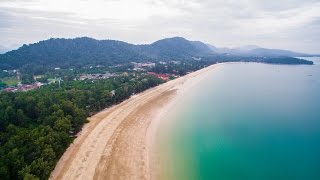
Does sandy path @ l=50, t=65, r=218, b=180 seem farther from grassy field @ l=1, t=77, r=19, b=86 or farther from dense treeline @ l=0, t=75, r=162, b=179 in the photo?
grassy field @ l=1, t=77, r=19, b=86

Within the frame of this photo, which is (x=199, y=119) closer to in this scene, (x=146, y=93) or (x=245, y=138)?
(x=245, y=138)

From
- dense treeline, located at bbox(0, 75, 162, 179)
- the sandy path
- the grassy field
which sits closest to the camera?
dense treeline, located at bbox(0, 75, 162, 179)

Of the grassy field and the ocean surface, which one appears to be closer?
the ocean surface

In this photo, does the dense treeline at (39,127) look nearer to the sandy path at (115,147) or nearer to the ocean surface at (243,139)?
the sandy path at (115,147)

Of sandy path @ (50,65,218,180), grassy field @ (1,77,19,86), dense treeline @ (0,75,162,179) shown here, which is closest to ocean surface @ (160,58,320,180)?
sandy path @ (50,65,218,180)

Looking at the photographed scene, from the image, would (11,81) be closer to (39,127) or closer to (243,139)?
(39,127)

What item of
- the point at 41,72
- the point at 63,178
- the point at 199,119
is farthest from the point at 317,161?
the point at 41,72
